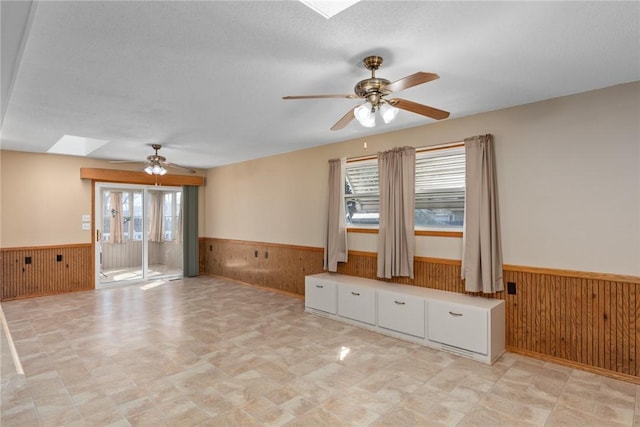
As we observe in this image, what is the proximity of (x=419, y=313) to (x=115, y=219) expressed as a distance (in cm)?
626

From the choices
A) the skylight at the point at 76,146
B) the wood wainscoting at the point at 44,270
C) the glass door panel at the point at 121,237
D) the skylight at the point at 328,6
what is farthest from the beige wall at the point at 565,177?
the wood wainscoting at the point at 44,270

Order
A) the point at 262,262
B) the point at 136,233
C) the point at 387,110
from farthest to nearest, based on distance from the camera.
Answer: the point at 136,233, the point at 262,262, the point at 387,110

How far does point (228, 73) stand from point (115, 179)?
514 centimetres

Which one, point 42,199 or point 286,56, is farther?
point 42,199

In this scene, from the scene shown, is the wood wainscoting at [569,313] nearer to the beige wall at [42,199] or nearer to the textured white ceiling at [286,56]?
the textured white ceiling at [286,56]

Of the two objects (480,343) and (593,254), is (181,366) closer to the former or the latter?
(480,343)

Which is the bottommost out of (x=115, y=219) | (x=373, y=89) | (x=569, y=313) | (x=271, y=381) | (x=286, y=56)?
(x=271, y=381)

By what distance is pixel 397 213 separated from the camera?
14.1 ft

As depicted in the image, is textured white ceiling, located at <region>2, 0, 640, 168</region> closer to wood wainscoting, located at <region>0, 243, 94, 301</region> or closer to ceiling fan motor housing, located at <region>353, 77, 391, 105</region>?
ceiling fan motor housing, located at <region>353, 77, 391, 105</region>

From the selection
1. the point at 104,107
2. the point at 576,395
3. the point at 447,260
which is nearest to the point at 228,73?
the point at 104,107

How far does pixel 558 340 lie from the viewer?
3.24 meters

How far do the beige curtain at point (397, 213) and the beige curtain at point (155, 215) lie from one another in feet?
17.6

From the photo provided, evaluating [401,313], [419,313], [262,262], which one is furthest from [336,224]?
[262,262]

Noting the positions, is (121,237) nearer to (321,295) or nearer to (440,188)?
(321,295)
